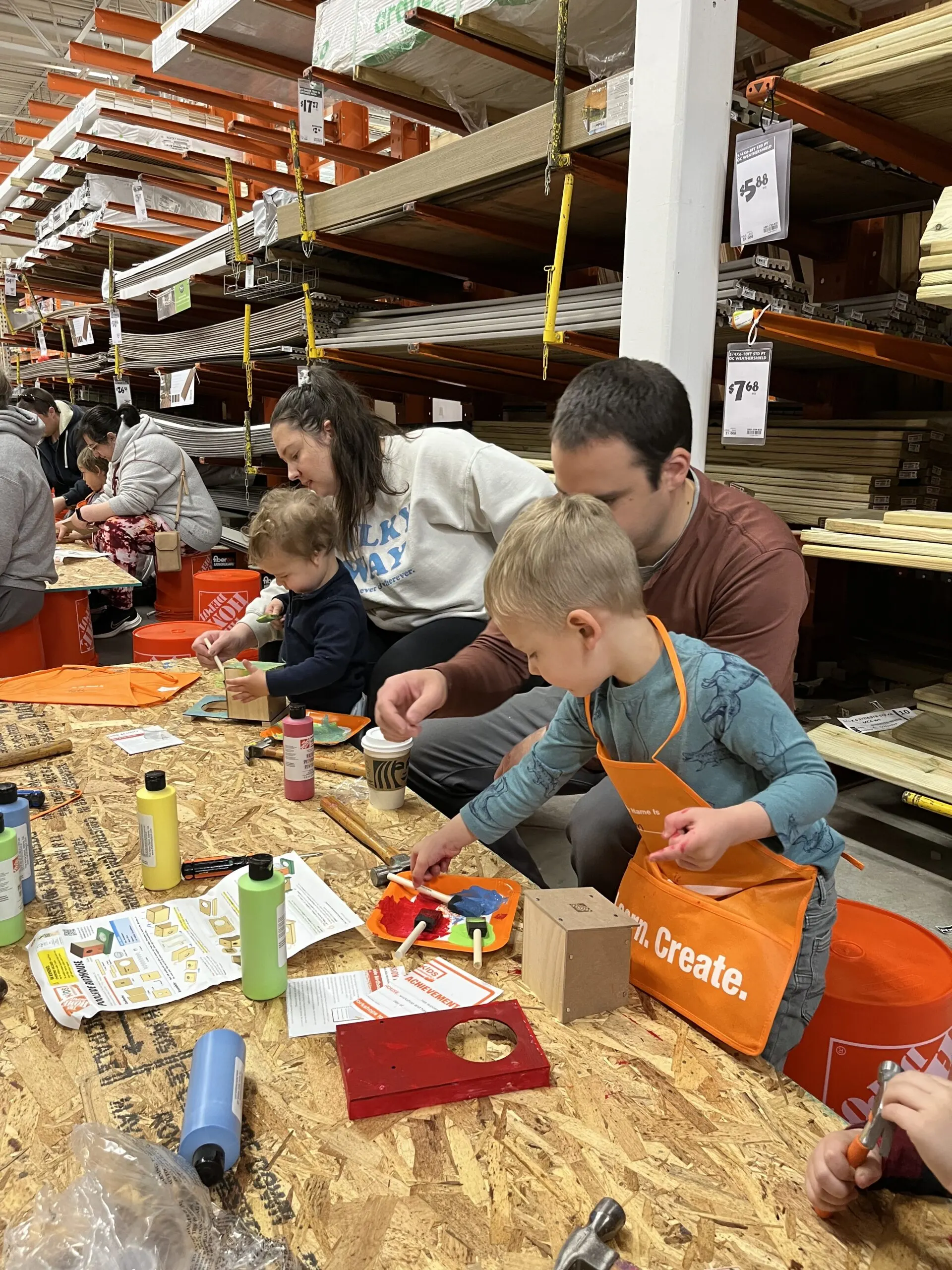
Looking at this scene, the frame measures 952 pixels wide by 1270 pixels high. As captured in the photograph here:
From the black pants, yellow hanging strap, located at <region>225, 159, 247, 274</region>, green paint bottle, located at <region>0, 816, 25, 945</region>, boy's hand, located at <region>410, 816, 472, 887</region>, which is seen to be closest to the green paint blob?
boy's hand, located at <region>410, 816, 472, 887</region>

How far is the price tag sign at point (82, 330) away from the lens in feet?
25.8

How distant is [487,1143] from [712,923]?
18.7 inches

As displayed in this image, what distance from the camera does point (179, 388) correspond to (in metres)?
5.89

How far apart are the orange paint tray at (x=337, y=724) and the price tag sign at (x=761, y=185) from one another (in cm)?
156

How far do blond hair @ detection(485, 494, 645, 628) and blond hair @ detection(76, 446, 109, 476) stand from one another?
234 inches

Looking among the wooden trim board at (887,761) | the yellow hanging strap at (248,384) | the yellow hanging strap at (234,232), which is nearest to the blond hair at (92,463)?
the yellow hanging strap at (248,384)

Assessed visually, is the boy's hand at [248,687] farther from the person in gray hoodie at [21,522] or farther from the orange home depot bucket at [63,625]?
the orange home depot bucket at [63,625]

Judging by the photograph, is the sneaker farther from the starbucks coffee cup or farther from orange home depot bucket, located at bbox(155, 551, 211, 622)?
the starbucks coffee cup

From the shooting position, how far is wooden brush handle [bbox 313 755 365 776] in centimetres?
208

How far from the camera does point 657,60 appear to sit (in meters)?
2.21

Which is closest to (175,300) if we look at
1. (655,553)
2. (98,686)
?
(98,686)

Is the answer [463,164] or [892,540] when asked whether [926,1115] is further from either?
[463,164]

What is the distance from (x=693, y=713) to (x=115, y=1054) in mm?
942

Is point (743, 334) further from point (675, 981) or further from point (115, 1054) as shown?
point (115, 1054)
